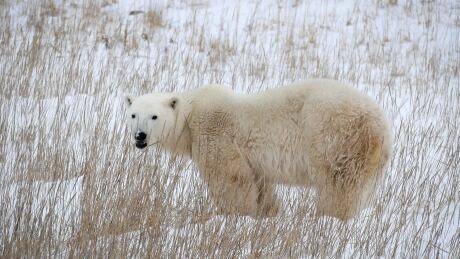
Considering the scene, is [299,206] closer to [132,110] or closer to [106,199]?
[106,199]

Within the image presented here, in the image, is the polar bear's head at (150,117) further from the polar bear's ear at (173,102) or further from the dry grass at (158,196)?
the dry grass at (158,196)

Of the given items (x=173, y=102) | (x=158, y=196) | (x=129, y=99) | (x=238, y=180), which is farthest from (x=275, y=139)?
(x=129, y=99)

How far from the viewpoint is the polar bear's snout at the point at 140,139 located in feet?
12.4

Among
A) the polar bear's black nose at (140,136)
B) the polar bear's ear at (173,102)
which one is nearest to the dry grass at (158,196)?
the polar bear's black nose at (140,136)

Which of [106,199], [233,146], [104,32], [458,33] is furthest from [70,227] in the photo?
[458,33]

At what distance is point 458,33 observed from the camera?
8.02m

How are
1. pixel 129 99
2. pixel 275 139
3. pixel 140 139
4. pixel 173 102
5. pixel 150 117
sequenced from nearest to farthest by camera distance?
pixel 275 139, pixel 140 139, pixel 150 117, pixel 173 102, pixel 129 99

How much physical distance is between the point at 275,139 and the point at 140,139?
3.29ft

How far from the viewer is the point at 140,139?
3.81 metres

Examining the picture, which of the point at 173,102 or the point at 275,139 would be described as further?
the point at 173,102

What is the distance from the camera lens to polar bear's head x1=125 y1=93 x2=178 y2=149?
3.87 meters

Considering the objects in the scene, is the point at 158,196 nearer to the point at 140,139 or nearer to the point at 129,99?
the point at 140,139

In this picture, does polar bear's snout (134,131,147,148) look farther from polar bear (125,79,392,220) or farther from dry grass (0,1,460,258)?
dry grass (0,1,460,258)

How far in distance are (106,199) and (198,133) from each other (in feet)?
4.84
